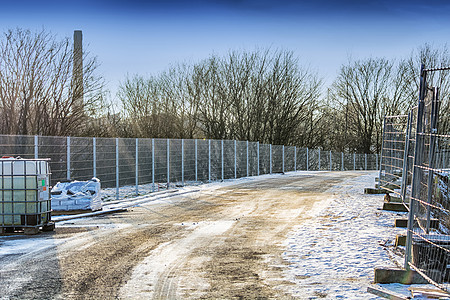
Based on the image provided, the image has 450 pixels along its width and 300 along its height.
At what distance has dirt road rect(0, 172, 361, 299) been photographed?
20.5ft

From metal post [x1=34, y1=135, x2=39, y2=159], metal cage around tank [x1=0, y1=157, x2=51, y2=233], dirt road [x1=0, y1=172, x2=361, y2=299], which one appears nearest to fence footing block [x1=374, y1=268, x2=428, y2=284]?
dirt road [x1=0, y1=172, x2=361, y2=299]

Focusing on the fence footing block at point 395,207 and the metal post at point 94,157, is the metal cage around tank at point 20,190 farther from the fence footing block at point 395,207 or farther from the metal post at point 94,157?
the fence footing block at point 395,207

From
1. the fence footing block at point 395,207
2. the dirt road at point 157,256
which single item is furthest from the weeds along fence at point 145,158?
the fence footing block at point 395,207

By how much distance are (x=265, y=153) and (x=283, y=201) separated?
16475 mm

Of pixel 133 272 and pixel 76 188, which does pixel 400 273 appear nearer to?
pixel 133 272

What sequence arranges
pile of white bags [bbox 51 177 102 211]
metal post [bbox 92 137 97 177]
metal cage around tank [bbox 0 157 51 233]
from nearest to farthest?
1. metal cage around tank [bbox 0 157 51 233]
2. pile of white bags [bbox 51 177 102 211]
3. metal post [bbox 92 137 97 177]

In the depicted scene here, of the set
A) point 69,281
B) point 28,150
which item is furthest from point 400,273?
point 28,150

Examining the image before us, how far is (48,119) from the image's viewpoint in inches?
877

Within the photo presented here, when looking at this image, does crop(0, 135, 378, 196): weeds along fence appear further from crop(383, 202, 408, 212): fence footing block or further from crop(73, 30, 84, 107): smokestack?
crop(383, 202, 408, 212): fence footing block

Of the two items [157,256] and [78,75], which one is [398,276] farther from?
[78,75]

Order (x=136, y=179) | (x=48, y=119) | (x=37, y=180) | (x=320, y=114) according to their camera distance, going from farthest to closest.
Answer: (x=320, y=114) → (x=48, y=119) → (x=136, y=179) → (x=37, y=180)

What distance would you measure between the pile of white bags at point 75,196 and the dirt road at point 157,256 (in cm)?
72

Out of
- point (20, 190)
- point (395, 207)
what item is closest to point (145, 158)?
point (20, 190)

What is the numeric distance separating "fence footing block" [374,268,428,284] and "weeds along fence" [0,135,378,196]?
10304mm
